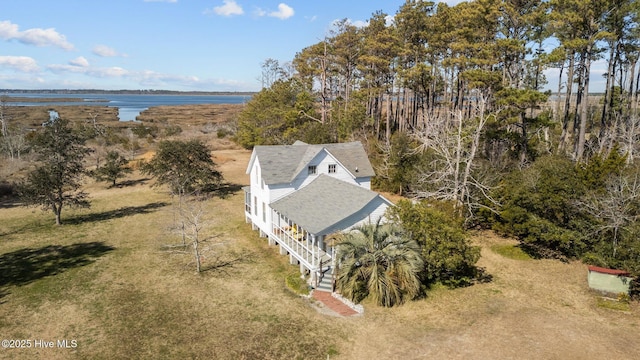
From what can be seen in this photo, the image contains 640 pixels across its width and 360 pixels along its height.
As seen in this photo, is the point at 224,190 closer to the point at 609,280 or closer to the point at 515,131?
the point at 515,131

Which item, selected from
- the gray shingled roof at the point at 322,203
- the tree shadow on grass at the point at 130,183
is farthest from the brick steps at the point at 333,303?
the tree shadow on grass at the point at 130,183


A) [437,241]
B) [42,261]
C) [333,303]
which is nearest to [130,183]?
[42,261]

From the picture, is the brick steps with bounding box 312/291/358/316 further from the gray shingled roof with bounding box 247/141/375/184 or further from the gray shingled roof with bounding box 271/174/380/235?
the gray shingled roof with bounding box 247/141/375/184

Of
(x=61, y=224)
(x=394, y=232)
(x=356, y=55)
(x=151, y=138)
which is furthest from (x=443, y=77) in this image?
(x=151, y=138)

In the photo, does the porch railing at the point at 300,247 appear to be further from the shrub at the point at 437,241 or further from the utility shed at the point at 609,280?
the utility shed at the point at 609,280

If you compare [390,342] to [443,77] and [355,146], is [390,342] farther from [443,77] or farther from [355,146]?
[443,77]
